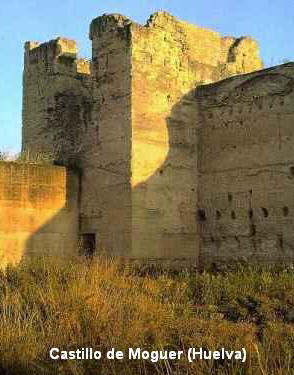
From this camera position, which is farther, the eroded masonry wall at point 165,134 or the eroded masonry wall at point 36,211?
the eroded masonry wall at point 165,134

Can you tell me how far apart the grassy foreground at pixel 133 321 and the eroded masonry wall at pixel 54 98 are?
6.57m

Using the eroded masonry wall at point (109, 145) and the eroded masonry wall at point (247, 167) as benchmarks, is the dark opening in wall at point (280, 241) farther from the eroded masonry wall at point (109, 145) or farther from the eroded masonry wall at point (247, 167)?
the eroded masonry wall at point (109, 145)

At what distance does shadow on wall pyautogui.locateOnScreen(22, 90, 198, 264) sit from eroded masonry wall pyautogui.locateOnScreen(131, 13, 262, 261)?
21 millimetres

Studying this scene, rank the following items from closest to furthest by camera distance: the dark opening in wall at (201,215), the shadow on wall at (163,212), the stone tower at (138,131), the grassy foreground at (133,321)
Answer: the grassy foreground at (133,321) < the shadow on wall at (163,212) < the stone tower at (138,131) < the dark opening in wall at (201,215)

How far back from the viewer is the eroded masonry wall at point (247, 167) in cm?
1184

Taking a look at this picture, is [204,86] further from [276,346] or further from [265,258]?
[276,346]

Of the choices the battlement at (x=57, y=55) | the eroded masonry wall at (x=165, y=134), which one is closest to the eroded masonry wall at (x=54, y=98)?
the battlement at (x=57, y=55)

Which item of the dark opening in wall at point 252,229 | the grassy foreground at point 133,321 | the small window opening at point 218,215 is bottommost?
the grassy foreground at point 133,321

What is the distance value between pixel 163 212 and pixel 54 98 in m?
4.36

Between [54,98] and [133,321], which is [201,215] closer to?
[54,98]

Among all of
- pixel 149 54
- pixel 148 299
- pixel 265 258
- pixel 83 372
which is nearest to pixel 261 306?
pixel 148 299

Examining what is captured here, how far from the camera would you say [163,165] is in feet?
41.7

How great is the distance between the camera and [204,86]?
13.6m

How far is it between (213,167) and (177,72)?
2.38 m
